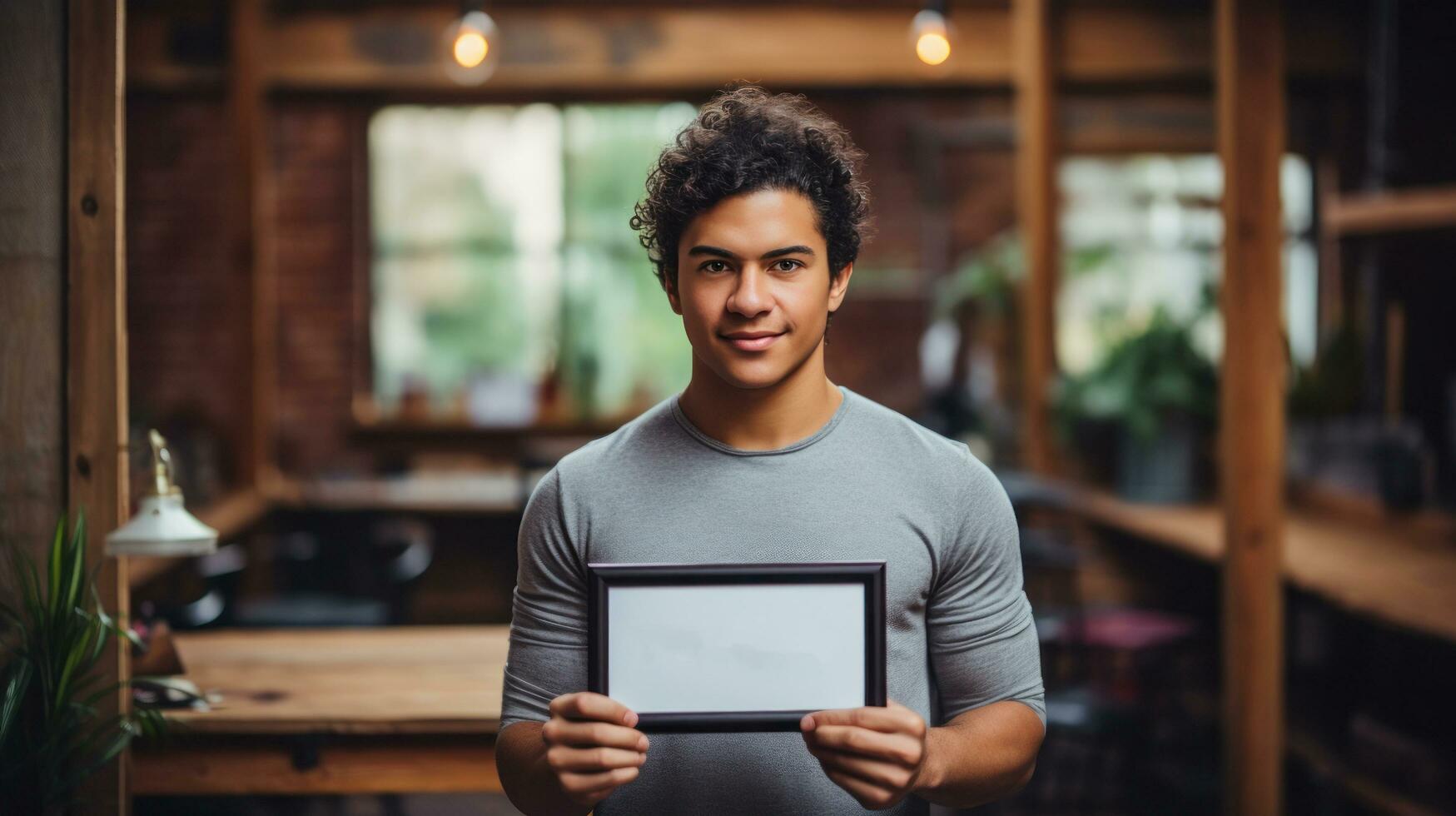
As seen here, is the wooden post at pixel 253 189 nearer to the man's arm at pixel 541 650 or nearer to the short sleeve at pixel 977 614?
the man's arm at pixel 541 650

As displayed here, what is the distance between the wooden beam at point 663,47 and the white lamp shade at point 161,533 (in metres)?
3.93

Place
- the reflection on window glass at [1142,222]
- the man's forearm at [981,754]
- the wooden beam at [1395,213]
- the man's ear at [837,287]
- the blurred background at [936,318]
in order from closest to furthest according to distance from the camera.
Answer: the man's forearm at [981,754], the man's ear at [837,287], the wooden beam at [1395,213], the blurred background at [936,318], the reflection on window glass at [1142,222]

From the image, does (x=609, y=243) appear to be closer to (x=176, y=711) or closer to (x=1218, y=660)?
(x=1218, y=660)

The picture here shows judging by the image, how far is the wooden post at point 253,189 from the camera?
18.1 feet

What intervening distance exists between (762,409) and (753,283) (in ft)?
0.51

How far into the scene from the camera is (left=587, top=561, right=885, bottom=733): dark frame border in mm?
1289

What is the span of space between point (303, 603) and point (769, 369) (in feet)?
10.3

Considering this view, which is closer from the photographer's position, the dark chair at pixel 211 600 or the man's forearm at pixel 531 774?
the man's forearm at pixel 531 774

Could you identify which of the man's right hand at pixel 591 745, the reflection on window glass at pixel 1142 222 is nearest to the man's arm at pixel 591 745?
the man's right hand at pixel 591 745

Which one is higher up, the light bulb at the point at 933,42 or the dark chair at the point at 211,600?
the light bulb at the point at 933,42

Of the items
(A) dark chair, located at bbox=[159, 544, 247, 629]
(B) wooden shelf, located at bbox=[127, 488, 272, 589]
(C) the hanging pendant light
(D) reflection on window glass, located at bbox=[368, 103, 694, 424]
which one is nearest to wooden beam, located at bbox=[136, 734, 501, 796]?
(C) the hanging pendant light

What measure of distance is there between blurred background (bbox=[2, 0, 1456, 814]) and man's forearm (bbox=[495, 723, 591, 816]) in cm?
124

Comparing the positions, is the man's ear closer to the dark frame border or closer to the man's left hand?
the dark frame border

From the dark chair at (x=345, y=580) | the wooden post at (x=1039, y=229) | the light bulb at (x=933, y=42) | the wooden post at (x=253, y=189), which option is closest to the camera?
the light bulb at (x=933, y=42)
